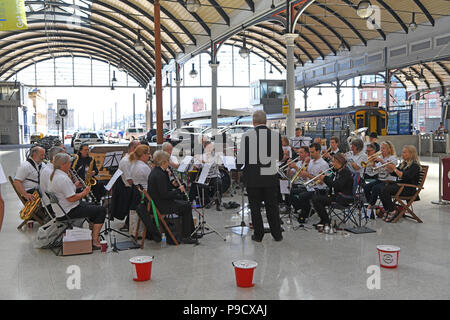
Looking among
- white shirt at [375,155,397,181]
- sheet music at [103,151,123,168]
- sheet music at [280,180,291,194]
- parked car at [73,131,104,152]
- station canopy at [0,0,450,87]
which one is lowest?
A: sheet music at [280,180,291,194]

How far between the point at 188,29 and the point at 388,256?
22426 mm

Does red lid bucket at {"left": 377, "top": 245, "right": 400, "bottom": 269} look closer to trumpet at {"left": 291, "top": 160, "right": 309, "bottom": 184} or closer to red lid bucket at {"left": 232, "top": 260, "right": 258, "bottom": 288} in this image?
red lid bucket at {"left": 232, "top": 260, "right": 258, "bottom": 288}

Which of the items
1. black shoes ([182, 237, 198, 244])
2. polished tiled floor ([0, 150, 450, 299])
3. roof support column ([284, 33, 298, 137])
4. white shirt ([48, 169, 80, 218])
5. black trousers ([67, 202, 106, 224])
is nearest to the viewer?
polished tiled floor ([0, 150, 450, 299])

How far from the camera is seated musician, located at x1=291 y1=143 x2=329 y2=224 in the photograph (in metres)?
6.90

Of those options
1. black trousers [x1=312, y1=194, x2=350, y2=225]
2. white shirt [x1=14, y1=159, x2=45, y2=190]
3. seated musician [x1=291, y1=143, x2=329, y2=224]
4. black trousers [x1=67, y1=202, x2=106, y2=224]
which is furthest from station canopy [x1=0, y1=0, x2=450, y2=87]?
black trousers [x1=67, y1=202, x2=106, y2=224]

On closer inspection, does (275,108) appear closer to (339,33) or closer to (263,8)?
(339,33)

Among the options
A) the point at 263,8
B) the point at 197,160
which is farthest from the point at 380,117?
the point at 197,160

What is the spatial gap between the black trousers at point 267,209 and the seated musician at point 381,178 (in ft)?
7.71

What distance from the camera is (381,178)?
7781 millimetres

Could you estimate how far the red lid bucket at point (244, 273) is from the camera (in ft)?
13.2

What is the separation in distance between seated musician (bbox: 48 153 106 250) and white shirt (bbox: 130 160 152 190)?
75cm

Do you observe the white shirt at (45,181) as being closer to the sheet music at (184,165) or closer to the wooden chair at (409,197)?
the sheet music at (184,165)

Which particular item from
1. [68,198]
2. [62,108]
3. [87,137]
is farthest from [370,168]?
[87,137]

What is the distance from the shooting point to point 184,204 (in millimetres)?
5730
